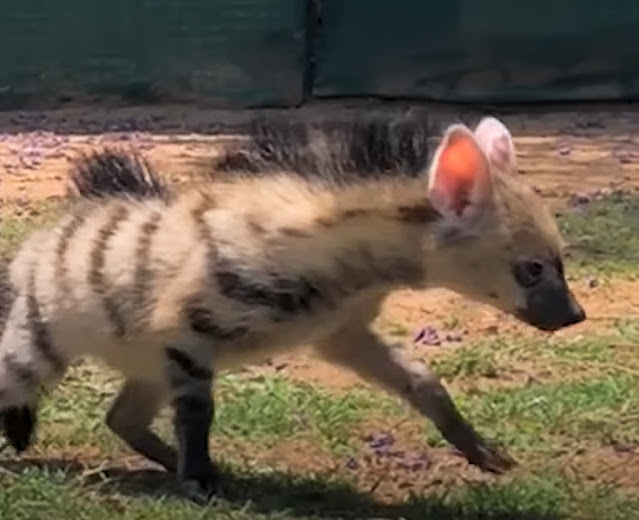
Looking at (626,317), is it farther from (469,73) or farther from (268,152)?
(469,73)

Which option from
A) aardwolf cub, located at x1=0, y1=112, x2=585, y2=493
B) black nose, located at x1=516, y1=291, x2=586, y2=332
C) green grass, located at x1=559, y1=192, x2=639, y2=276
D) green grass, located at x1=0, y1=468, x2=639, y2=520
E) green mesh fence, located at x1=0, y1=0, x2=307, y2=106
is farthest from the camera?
green mesh fence, located at x1=0, y1=0, x2=307, y2=106

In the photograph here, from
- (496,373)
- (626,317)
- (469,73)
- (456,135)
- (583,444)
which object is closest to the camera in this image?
(456,135)

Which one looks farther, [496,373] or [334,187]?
[496,373]

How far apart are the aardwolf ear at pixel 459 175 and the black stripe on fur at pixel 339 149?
9 centimetres

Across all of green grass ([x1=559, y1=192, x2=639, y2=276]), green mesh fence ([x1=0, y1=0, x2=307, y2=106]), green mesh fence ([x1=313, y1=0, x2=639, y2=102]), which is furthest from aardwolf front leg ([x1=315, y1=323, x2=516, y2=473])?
green mesh fence ([x1=0, y1=0, x2=307, y2=106])

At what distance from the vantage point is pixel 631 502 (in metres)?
4.20

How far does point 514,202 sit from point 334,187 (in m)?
0.40

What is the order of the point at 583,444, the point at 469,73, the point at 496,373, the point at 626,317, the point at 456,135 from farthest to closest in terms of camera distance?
1. the point at 469,73
2. the point at 626,317
3. the point at 496,373
4. the point at 583,444
5. the point at 456,135

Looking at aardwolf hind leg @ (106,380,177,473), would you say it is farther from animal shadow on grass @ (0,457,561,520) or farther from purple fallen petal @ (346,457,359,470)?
purple fallen petal @ (346,457,359,470)

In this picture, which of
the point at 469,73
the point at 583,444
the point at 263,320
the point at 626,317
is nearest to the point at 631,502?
the point at 583,444

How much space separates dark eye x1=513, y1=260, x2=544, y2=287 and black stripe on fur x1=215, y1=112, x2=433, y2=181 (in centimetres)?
32

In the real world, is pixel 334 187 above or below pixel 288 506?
above

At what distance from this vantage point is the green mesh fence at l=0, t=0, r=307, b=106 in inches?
439

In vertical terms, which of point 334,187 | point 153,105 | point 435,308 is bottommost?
point 153,105
